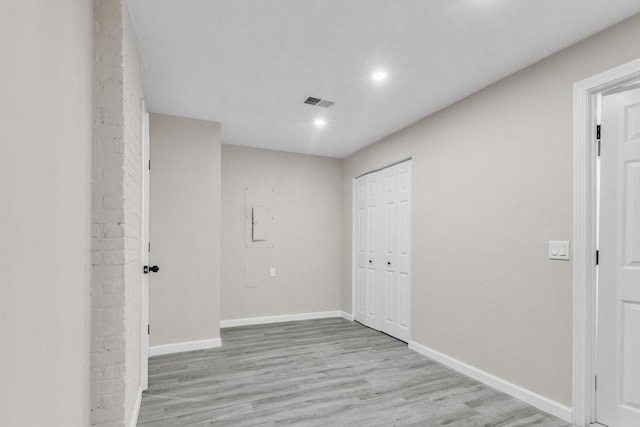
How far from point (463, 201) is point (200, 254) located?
9.18 ft

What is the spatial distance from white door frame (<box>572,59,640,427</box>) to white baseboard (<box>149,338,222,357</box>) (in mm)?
3286

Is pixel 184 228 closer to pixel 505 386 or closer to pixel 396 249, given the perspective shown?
pixel 396 249

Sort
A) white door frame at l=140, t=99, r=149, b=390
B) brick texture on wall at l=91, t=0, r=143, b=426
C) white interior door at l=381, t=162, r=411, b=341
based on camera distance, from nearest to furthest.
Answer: brick texture on wall at l=91, t=0, r=143, b=426 < white door frame at l=140, t=99, r=149, b=390 < white interior door at l=381, t=162, r=411, b=341

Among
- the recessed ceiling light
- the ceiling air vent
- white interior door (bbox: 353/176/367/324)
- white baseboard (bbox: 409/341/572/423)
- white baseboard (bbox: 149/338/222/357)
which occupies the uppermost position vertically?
the recessed ceiling light

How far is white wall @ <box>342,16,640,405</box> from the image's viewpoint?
7.83 ft

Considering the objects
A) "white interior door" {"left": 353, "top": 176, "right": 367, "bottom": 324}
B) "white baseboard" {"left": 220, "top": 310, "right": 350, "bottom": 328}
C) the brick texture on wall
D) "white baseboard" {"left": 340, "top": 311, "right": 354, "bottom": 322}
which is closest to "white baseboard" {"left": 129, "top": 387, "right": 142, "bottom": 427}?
the brick texture on wall

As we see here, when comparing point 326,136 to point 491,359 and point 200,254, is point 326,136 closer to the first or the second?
point 200,254

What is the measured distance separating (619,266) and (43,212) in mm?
2924

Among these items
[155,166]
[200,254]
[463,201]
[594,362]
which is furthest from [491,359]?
[155,166]

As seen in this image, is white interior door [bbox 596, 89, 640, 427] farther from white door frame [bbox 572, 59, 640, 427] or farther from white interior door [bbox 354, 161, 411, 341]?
white interior door [bbox 354, 161, 411, 341]

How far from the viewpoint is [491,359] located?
2.89 metres

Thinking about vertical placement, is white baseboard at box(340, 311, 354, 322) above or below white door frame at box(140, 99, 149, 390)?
below

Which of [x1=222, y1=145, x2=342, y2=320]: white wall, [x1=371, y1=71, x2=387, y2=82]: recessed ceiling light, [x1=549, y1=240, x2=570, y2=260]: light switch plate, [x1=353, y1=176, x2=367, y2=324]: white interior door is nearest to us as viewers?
[x1=549, y1=240, x2=570, y2=260]: light switch plate

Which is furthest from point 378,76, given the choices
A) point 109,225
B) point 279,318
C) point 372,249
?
point 279,318
